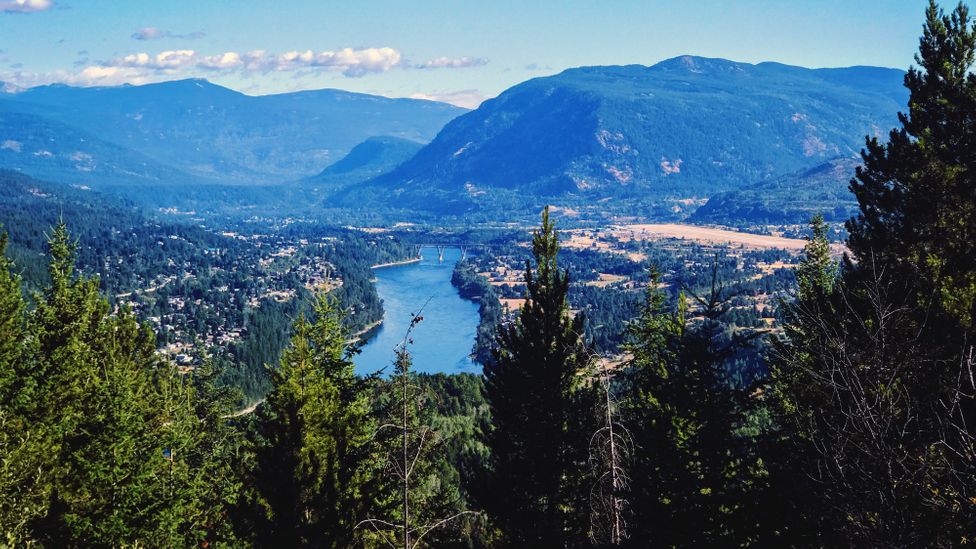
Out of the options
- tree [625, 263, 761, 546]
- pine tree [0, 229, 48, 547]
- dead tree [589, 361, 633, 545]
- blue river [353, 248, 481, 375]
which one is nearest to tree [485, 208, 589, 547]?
tree [625, 263, 761, 546]

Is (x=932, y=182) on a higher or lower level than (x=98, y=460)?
higher

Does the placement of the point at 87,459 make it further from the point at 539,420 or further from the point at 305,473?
the point at 539,420

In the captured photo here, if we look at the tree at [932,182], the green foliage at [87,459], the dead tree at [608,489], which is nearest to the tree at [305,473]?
the green foliage at [87,459]

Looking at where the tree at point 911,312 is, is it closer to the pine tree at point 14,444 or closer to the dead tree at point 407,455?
the dead tree at point 407,455

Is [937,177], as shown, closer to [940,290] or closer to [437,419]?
[940,290]

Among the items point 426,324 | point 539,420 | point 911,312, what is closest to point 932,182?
point 911,312
